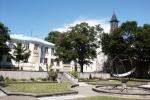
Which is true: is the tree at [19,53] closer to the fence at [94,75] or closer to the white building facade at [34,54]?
the white building facade at [34,54]

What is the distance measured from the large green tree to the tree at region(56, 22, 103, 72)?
6.43 m

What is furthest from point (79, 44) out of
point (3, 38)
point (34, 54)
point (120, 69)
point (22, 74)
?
point (22, 74)

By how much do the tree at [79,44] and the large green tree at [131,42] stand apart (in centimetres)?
643

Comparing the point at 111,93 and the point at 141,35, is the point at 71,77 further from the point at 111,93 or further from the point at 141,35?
the point at 141,35

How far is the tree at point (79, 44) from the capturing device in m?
72.1

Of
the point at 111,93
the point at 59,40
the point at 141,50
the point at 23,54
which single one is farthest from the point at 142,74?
the point at 111,93

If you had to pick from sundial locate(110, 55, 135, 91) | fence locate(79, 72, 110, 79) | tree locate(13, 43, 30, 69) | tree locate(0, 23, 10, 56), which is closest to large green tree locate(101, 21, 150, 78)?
sundial locate(110, 55, 135, 91)

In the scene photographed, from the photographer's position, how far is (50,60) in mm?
89500

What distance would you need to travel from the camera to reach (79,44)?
72875 millimetres

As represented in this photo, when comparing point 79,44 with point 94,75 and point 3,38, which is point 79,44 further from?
point 3,38

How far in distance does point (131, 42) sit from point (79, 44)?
1652cm

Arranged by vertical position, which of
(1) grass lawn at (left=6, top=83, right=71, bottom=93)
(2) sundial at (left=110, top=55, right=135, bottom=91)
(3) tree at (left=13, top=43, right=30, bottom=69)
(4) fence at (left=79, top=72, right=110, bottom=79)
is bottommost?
(1) grass lawn at (left=6, top=83, right=71, bottom=93)

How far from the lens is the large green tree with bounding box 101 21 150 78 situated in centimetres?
7662

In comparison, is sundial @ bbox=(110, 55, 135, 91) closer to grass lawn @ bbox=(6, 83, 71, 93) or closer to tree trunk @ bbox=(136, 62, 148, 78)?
tree trunk @ bbox=(136, 62, 148, 78)
